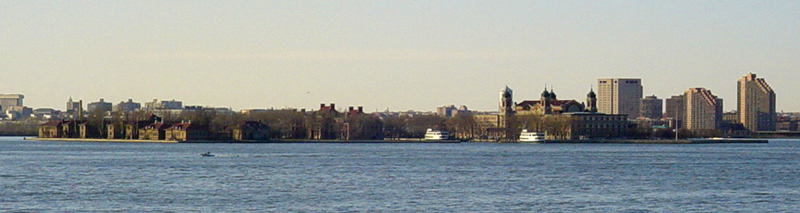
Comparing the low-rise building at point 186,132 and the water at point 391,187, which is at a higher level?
the low-rise building at point 186,132

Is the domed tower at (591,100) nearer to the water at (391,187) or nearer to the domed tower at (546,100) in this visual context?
the domed tower at (546,100)

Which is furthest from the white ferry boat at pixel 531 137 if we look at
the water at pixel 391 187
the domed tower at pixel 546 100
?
the water at pixel 391 187

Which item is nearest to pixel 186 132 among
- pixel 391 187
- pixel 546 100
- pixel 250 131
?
pixel 250 131

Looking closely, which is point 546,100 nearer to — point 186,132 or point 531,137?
point 531,137

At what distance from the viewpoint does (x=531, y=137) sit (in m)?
162

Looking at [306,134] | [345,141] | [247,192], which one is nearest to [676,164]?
[247,192]

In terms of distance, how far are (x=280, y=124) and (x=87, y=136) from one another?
76.5ft

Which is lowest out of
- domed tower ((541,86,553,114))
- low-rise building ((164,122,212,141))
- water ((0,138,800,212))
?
water ((0,138,800,212))

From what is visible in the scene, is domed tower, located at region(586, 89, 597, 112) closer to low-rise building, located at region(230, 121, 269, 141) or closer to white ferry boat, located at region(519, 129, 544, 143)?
white ferry boat, located at region(519, 129, 544, 143)

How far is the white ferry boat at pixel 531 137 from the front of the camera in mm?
160000

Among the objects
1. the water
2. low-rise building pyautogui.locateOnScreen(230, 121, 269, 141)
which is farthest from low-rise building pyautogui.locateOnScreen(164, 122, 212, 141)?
the water

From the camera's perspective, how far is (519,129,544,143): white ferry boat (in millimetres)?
160000

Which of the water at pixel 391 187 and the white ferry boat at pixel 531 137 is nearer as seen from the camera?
the water at pixel 391 187

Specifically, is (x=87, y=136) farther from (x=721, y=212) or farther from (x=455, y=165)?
(x=721, y=212)
